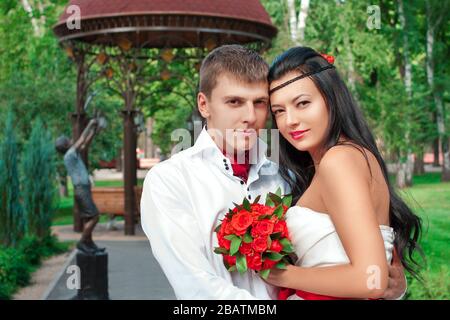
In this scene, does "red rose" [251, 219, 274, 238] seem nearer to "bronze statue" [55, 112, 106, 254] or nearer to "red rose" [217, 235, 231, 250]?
"red rose" [217, 235, 231, 250]

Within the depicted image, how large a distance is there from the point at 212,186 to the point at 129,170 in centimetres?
1059

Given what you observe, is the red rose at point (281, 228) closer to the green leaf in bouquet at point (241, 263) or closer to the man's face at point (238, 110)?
the green leaf in bouquet at point (241, 263)

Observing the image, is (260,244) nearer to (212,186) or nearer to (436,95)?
(212,186)

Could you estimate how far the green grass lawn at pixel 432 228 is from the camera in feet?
22.6

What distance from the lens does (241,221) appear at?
210 centimetres

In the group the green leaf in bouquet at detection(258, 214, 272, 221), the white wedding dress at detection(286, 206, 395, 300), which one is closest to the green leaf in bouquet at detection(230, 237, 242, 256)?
the green leaf in bouquet at detection(258, 214, 272, 221)

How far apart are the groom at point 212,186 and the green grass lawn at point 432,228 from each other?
2.61 feet

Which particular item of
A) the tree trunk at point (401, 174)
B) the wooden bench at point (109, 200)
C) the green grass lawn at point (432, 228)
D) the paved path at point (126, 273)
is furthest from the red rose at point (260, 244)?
the tree trunk at point (401, 174)

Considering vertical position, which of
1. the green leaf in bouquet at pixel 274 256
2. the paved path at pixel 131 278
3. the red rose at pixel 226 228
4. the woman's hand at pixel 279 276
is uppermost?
the red rose at pixel 226 228

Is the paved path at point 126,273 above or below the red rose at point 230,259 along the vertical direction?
below

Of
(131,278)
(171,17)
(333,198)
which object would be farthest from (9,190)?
(333,198)

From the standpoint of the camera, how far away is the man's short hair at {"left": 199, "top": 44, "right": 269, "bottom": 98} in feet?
7.45

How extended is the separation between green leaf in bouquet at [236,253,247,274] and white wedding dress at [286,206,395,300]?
203 mm

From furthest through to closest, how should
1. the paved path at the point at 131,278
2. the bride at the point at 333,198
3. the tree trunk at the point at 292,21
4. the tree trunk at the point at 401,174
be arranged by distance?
the tree trunk at the point at 401,174 < the tree trunk at the point at 292,21 < the paved path at the point at 131,278 < the bride at the point at 333,198
